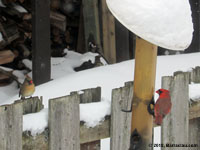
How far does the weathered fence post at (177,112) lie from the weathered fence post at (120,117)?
12.0 inches

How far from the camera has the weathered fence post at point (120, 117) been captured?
212 cm

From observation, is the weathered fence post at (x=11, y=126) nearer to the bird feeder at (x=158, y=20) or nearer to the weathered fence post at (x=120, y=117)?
the weathered fence post at (x=120, y=117)

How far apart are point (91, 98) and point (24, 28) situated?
13.8 ft

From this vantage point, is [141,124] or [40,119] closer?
[141,124]

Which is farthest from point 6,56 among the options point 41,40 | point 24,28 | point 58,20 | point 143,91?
point 143,91

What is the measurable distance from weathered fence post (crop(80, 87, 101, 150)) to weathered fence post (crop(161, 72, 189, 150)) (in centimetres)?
48

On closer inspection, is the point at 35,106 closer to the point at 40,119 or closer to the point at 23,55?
the point at 40,119

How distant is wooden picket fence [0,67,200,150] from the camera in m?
1.80

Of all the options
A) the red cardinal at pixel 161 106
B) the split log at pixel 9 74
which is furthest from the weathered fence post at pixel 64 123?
the split log at pixel 9 74

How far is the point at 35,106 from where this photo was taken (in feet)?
6.32

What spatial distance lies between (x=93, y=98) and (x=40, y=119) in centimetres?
36

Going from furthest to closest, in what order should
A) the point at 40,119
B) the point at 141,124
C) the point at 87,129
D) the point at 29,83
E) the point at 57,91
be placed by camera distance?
the point at 29,83 < the point at 57,91 < the point at 87,129 < the point at 40,119 < the point at 141,124

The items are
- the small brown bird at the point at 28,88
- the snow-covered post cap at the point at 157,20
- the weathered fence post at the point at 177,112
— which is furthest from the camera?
the small brown bird at the point at 28,88

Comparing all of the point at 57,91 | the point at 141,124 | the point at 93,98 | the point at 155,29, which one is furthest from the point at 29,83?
the point at 155,29
